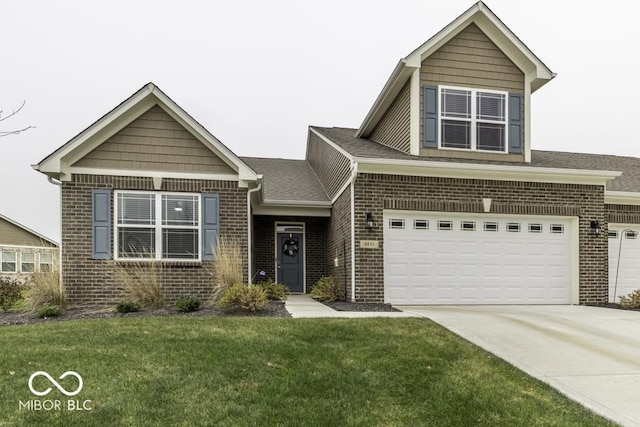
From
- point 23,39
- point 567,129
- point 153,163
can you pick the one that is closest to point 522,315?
point 153,163

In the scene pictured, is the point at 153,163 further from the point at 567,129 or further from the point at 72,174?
the point at 567,129

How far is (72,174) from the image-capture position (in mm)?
10492

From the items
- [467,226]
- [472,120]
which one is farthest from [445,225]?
[472,120]

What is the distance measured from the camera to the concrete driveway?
5113mm

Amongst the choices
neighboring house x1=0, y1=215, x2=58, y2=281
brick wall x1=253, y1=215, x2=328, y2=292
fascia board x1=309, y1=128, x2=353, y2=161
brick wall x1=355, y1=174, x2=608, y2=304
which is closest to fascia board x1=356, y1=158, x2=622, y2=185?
brick wall x1=355, y1=174, x2=608, y2=304

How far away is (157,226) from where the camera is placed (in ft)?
35.3

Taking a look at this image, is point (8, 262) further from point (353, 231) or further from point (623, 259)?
point (623, 259)

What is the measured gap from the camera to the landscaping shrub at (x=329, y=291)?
1157cm

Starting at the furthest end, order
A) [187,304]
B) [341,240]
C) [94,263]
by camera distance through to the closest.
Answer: [341,240] → [94,263] → [187,304]

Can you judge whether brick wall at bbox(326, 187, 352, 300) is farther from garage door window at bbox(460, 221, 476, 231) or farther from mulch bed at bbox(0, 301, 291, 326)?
garage door window at bbox(460, 221, 476, 231)

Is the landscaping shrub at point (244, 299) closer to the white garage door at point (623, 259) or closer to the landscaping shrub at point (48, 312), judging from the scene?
the landscaping shrub at point (48, 312)

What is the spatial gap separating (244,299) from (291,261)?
6.00m

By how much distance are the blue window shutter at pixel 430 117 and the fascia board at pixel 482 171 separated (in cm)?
115

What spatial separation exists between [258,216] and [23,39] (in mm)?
7737
